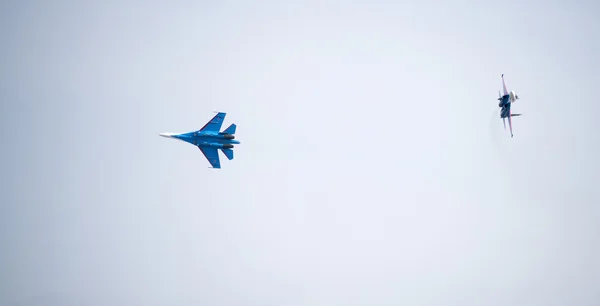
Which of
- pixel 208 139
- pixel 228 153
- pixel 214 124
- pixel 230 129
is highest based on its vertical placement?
pixel 214 124

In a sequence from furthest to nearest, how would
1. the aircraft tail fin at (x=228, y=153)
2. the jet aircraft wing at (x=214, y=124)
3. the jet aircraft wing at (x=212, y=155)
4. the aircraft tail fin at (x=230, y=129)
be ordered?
the jet aircraft wing at (x=212, y=155)
the aircraft tail fin at (x=228, y=153)
the jet aircraft wing at (x=214, y=124)
the aircraft tail fin at (x=230, y=129)

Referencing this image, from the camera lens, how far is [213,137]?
7969 cm

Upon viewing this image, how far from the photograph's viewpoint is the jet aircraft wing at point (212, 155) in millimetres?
81500

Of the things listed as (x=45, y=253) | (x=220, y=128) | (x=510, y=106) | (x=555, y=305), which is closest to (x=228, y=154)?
(x=220, y=128)

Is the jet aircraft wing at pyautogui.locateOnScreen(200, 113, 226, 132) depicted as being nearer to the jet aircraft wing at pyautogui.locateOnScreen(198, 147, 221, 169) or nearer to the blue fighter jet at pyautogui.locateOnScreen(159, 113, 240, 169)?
the blue fighter jet at pyautogui.locateOnScreen(159, 113, 240, 169)

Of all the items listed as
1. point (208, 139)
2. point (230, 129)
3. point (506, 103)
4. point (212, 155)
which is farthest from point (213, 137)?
point (506, 103)

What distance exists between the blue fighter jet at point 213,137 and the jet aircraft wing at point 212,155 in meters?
0.32

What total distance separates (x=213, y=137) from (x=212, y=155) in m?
4.36

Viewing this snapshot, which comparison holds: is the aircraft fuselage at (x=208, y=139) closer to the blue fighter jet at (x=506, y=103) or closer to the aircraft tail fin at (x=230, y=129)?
the aircraft tail fin at (x=230, y=129)

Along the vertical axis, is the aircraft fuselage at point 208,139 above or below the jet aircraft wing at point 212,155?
above

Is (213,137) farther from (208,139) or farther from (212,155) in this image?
(212,155)

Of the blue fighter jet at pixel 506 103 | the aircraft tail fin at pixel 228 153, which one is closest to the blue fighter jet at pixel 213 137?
the aircraft tail fin at pixel 228 153

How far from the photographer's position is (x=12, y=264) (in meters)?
196

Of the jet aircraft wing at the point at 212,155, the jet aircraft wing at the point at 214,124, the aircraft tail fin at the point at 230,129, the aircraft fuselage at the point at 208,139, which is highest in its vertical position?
the jet aircraft wing at the point at 214,124
